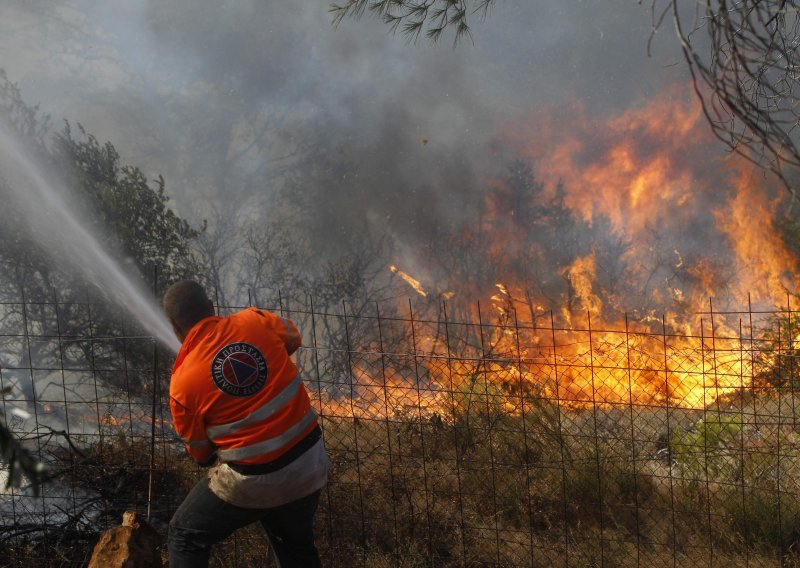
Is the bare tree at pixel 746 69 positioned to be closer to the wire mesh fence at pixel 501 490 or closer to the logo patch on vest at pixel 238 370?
the wire mesh fence at pixel 501 490

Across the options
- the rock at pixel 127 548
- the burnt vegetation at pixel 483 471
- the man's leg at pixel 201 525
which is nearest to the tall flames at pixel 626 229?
the burnt vegetation at pixel 483 471

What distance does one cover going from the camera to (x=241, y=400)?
10.7ft

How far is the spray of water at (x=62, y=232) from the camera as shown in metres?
9.62

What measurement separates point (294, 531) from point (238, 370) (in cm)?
91

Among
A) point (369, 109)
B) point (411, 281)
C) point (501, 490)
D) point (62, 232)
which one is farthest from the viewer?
point (369, 109)

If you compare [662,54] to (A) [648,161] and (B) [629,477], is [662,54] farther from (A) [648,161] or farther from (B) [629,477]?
(B) [629,477]

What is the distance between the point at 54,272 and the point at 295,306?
521 cm

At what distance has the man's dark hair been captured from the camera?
342 cm

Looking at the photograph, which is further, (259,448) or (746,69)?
(259,448)

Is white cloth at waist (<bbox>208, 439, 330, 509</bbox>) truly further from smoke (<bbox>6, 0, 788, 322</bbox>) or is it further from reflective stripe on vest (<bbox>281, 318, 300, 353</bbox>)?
smoke (<bbox>6, 0, 788, 322</bbox>)

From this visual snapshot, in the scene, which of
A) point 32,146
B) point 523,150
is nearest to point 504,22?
point 523,150

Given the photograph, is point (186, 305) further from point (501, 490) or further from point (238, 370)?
point (501, 490)

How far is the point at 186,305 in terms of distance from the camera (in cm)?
342

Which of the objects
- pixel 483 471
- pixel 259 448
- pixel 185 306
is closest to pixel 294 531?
pixel 259 448
